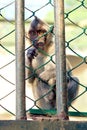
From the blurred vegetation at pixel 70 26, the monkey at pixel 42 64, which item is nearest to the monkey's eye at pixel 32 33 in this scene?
the monkey at pixel 42 64

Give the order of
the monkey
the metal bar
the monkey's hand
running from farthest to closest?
1. the monkey
2. the monkey's hand
3. the metal bar

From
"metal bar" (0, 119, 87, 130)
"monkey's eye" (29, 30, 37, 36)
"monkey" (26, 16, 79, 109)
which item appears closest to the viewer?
"metal bar" (0, 119, 87, 130)

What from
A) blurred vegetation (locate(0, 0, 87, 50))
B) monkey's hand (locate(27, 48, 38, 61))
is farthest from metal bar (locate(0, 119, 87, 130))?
blurred vegetation (locate(0, 0, 87, 50))

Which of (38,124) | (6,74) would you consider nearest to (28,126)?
(38,124)

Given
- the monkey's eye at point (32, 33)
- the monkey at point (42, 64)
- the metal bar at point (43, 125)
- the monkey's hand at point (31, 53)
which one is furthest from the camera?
the monkey's eye at point (32, 33)

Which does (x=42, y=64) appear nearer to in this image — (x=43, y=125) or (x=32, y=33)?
(x=32, y=33)

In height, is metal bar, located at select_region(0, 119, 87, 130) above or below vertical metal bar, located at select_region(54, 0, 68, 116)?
below

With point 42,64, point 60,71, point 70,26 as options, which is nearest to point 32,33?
point 42,64

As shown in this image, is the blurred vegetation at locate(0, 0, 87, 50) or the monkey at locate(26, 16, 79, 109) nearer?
the monkey at locate(26, 16, 79, 109)

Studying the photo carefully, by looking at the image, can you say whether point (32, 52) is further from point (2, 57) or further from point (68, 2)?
point (68, 2)

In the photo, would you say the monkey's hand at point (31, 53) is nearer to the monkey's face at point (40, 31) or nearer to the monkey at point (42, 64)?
the monkey at point (42, 64)

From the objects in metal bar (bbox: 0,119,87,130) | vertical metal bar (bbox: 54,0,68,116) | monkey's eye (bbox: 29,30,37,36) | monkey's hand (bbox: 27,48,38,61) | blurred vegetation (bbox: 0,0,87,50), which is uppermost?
blurred vegetation (bbox: 0,0,87,50)

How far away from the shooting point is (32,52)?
2.60m

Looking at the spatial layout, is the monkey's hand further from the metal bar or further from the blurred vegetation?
the metal bar
